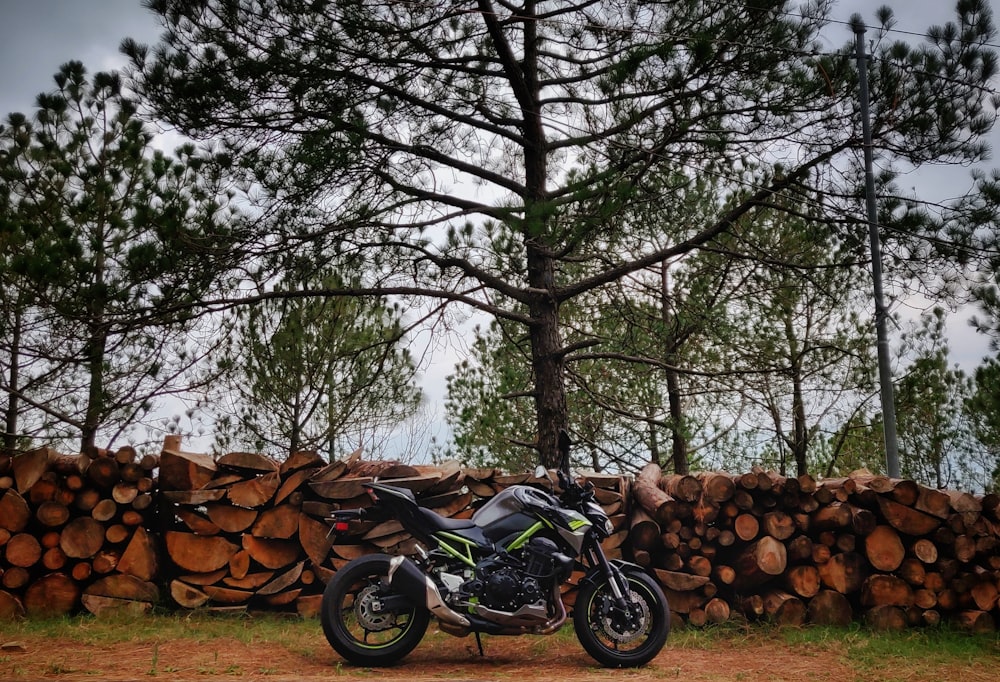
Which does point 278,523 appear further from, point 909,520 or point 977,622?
point 977,622

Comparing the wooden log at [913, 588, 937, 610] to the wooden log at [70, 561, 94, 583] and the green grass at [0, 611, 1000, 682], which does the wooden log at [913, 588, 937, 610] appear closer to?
the green grass at [0, 611, 1000, 682]

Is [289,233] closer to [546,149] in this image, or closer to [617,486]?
[546,149]

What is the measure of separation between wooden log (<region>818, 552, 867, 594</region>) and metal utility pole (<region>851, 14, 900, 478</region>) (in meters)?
2.40

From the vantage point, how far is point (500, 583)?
469 centimetres

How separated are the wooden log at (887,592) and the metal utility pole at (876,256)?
236cm

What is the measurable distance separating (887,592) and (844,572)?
0.31 metres

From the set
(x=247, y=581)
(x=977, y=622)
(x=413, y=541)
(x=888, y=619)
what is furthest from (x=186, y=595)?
(x=977, y=622)

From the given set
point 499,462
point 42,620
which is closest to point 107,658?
point 42,620

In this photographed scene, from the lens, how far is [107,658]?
479 cm

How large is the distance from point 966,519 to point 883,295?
2.59 metres

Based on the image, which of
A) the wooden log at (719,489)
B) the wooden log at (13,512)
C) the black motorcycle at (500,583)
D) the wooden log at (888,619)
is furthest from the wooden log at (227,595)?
the wooden log at (888,619)

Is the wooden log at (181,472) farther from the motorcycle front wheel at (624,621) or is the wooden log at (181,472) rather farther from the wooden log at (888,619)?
the wooden log at (888,619)

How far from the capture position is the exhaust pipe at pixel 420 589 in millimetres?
4590

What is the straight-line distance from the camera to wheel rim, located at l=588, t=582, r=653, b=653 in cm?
485
